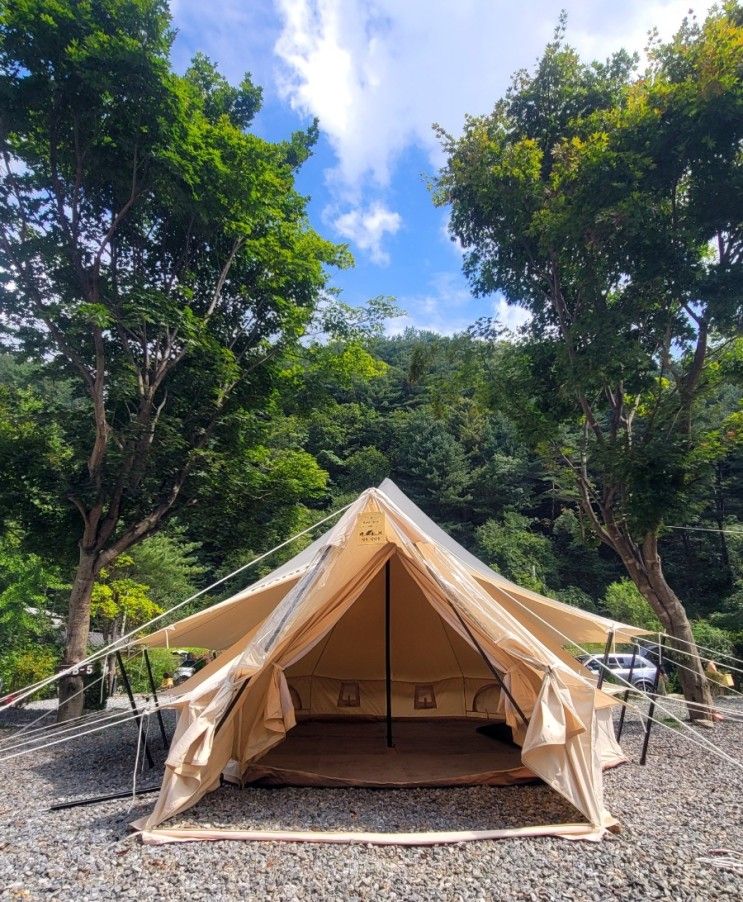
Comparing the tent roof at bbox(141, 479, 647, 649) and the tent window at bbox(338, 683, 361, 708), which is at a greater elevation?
the tent roof at bbox(141, 479, 647, 649)

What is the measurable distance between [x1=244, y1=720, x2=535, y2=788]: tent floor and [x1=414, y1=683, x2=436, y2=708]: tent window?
0.66 ft

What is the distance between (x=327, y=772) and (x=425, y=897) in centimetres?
232

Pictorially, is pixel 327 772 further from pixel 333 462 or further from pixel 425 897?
pixel 333 462

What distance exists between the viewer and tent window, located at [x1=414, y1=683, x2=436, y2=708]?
704 cm

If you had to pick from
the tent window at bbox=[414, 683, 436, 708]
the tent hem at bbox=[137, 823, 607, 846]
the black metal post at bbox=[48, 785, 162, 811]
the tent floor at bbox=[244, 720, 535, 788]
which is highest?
the tent window at bbox=[414, 683, 436, 708]

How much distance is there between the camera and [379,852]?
3.16m

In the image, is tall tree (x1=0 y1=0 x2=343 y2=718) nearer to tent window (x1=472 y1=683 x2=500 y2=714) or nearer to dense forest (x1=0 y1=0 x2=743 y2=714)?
dense forest (x1=0 y1=0 x2=743 y2=714)

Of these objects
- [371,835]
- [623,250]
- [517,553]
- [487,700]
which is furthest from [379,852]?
[517,553]

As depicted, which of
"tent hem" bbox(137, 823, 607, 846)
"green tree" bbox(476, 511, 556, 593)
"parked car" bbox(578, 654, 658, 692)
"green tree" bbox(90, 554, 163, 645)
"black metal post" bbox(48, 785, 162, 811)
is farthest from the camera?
"green tree" bbox(476, 511, 556, 593)

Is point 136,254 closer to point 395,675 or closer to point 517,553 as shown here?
point 395,675

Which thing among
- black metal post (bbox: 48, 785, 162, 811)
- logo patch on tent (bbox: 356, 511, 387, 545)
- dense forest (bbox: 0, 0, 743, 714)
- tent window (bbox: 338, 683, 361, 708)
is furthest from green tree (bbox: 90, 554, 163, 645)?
logo patch on tent (bbox: 356, 511, 387, 545)

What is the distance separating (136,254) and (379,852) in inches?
347

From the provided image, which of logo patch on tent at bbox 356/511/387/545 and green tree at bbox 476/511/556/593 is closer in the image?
logo patch on tent at bbox 356/511/387/545

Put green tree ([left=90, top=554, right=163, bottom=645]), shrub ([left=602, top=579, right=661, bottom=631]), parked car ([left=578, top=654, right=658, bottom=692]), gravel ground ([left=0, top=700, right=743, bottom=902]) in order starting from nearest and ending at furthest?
gravel ground ([left=0, top=700, right=743, bottom=902])
parked car ([left=578, top=654, right=658, bottom=692])
green tree ([left=90, top=554, right=163, bottom=645])
shrub ([left=602, top=579, right=661, bottom=631])
